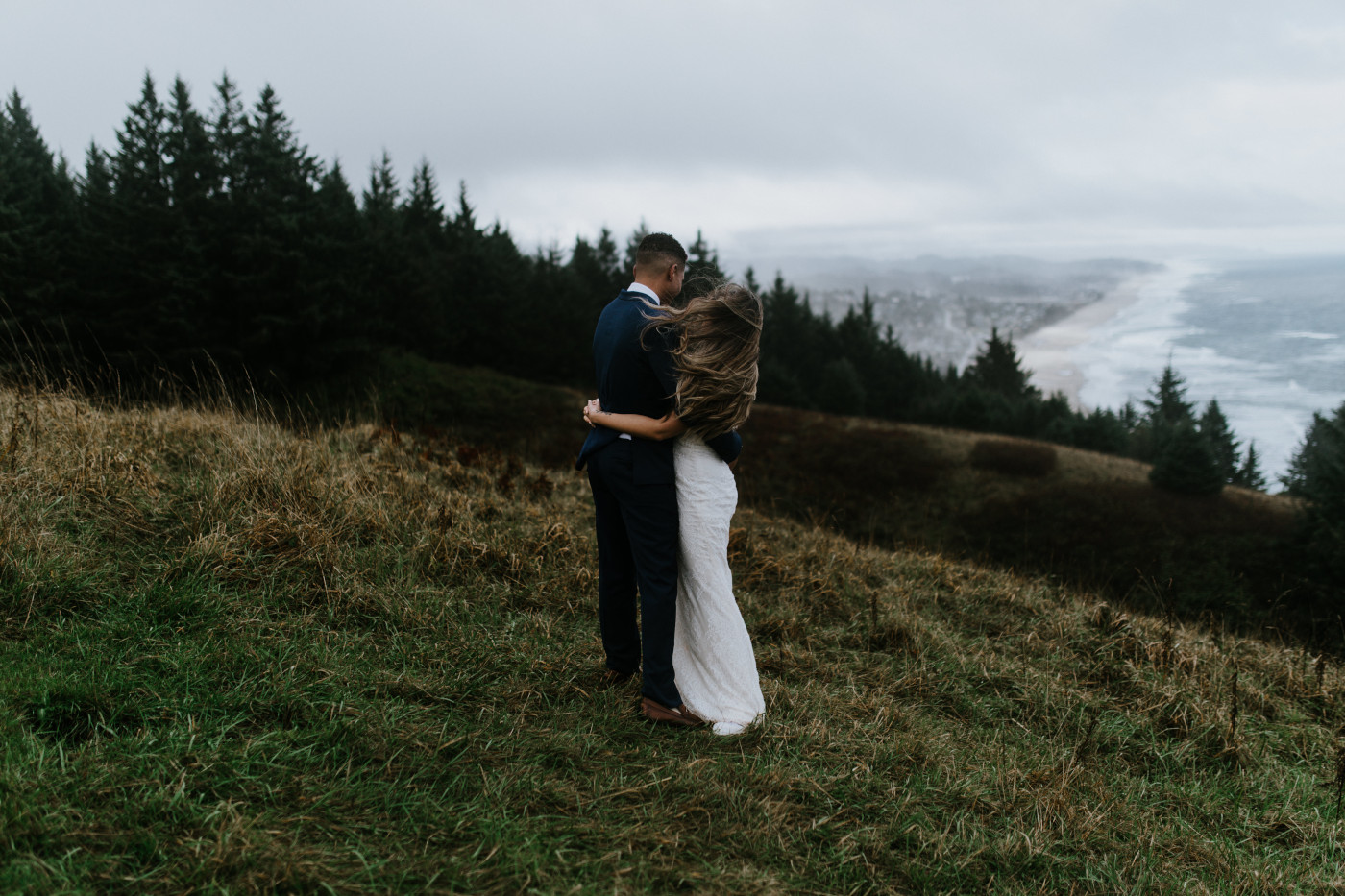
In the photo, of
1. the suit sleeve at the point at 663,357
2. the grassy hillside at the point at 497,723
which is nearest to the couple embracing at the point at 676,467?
the suit sleeve at the point at 663,357

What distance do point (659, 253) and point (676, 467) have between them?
1.03m

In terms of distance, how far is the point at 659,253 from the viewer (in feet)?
11.5

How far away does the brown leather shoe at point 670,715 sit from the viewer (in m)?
3.45

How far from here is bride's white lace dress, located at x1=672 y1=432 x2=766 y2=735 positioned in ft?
11.3

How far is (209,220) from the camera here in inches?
1318

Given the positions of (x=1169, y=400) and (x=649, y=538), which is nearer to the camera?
(x=649, y=538)

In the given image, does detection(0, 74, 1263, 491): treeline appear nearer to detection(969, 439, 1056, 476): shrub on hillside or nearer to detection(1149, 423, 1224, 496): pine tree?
detection(1149, 423, 1224, 496): pine tree

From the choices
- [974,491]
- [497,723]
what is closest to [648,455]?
[497,723]

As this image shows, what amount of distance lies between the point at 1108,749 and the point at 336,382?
3703 cm

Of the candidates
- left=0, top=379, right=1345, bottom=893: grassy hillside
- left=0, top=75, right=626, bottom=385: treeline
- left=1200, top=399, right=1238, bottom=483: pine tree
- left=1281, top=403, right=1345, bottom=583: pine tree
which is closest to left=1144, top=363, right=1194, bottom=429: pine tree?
left=1200, top=399, right=1238, bottom=483: pine tree

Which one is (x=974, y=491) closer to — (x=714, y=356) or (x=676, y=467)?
(x=676, y=467)

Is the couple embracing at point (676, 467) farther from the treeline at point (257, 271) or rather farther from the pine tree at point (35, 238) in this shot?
the pine tree at point (35, 238)

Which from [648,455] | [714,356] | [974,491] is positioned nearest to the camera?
[714,356]

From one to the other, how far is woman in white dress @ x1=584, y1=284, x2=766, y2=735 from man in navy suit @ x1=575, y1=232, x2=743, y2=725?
2.7 inches
